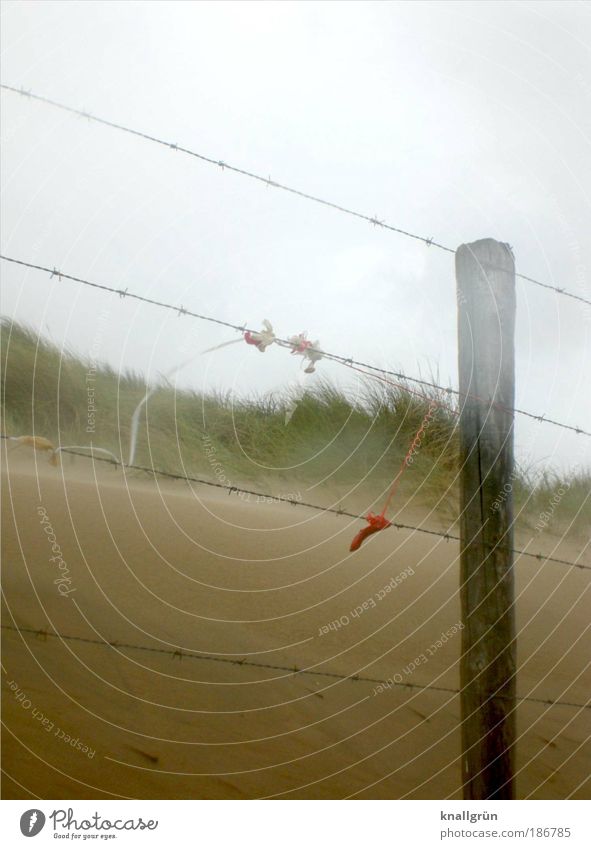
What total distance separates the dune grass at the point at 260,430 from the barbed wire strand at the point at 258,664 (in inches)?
19.3

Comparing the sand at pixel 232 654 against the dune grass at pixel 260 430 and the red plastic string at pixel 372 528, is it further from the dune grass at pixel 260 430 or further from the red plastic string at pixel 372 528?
the red plastic string at pixel 372 528

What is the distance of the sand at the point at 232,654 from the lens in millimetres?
1929

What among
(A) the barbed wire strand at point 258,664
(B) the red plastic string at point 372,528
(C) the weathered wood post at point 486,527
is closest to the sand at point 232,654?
(A) the barbed wire strand at point 258,664

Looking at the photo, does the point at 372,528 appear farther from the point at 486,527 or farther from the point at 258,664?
the point at 258,664

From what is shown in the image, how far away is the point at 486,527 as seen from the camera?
1.98m

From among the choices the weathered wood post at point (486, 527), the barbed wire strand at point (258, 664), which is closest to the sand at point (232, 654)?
the barbed wire strand at point (258, 664)

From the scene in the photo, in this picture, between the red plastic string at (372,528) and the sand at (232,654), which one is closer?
the sand at (232,654)

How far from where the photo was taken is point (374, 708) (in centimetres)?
228

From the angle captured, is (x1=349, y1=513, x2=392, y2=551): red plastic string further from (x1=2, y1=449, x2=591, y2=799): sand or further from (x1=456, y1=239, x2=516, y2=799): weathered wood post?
(x1=2, y1=449, x2=591, y2=799): sand

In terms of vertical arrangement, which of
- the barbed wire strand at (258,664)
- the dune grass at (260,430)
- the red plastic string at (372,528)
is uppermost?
the dune grass at (260,430)

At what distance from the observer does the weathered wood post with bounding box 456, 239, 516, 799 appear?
1.99m

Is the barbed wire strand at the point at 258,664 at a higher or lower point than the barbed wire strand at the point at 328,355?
lower
